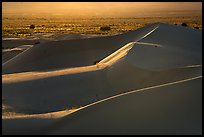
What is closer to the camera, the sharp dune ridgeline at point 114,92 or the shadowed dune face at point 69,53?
the sharp dune ridgeline at point 114,92

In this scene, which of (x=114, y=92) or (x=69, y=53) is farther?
(x=69, y=53)

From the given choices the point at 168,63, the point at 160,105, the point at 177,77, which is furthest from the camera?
the point at 168,63

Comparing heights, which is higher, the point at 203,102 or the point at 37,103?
the point at 203,102

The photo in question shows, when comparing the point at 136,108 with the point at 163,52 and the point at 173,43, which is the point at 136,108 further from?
the point at 173,43

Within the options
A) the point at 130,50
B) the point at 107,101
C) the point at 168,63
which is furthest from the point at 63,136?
the point at 130,50

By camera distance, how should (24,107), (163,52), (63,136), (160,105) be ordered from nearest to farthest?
(63,136) < (160,105) < (24,107) < (163,52)

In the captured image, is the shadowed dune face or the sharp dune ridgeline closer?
the sharp dune ridgeline

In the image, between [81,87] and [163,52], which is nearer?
[81,87]
